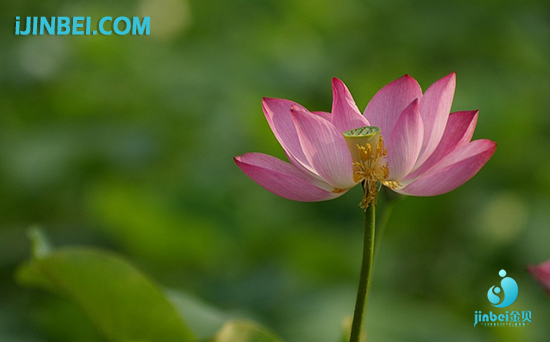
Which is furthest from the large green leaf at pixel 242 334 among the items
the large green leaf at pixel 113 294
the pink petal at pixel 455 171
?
the pink petal at pixel 455 171

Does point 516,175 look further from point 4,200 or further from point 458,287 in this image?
point 4,200

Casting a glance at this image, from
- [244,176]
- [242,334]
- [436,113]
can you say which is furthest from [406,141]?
[244,176]

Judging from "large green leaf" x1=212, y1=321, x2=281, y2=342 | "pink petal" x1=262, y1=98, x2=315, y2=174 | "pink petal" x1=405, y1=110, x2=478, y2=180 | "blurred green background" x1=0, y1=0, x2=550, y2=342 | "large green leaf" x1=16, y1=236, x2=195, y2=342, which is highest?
"blurred green background" x1=0, y1=0, x2=550, y2=342

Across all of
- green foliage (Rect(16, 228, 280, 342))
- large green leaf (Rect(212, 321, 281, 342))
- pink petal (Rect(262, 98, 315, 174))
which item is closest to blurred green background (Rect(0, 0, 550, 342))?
green foliage (Rect(16, 228, 280, 342))

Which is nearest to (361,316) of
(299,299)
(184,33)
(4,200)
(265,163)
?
(265,163)

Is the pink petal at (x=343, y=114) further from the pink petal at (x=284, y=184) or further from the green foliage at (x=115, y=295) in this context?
the green foliage at (x=115, y=295)

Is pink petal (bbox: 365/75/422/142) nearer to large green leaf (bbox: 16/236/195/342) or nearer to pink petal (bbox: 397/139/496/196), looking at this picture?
pink petal (bbox: 397/139/496/196)
